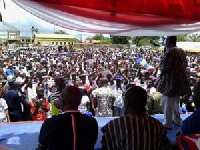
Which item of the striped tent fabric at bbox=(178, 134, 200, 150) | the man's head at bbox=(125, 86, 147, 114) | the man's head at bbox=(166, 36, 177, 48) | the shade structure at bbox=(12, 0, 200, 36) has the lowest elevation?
the striped tent fabric at bbox=(178, 134, 200, 150)

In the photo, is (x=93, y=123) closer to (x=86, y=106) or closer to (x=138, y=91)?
(x=138, y=91)

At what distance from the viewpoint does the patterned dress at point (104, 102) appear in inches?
276

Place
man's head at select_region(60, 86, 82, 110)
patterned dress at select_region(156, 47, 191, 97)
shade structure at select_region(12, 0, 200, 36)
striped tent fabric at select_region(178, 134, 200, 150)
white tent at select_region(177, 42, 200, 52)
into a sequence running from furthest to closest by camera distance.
Answer: white tent at select_region(177, 42, 200, 52) → patterned dress at select_region(156, 47, 191, 97) → shade structure at select_region(12, 0, 200, 36) → man's head at select_region(60, 86, 82, 110) → striped tent fabric at select_region(178, 134, 200, 150)

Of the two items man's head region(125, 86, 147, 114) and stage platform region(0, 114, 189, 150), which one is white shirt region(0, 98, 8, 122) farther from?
man's head region(125, 86, 147, 114)

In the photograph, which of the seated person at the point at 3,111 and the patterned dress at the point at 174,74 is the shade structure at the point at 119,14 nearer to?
the patterned dress at the point at 174,74

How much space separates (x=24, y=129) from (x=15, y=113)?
1.82 meters

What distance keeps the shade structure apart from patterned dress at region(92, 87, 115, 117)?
2818 millimetres

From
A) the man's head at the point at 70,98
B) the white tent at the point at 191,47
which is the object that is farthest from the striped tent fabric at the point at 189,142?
the white tent at the point at 191,47

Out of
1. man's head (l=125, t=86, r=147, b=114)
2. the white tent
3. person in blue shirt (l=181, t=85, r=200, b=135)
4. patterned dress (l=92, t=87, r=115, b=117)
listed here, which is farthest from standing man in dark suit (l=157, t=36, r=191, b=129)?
the white tent

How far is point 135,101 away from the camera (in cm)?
255

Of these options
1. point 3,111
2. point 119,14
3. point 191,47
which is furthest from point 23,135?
point 191,47

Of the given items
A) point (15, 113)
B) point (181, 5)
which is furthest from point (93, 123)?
point (15, 113)

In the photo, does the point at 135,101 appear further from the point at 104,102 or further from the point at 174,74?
the point at 104,102

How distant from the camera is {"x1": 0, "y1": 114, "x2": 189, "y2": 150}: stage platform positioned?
424 centimetres
